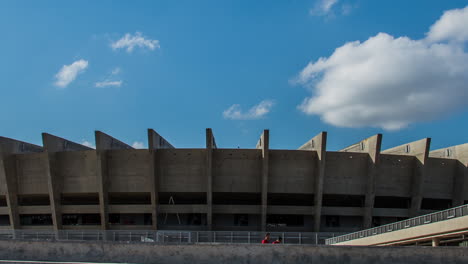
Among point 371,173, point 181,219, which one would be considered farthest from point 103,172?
point 371,173

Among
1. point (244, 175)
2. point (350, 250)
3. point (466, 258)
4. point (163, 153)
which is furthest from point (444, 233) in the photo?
point (163, 153)

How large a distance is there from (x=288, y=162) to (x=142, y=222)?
46.7ft

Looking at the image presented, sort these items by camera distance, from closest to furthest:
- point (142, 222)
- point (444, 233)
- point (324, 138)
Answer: point (444, 233), point (324, 138), point (142, 222)

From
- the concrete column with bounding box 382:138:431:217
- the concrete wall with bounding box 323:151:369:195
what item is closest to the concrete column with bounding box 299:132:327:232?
the concrete wall with bounding box 323:151:369:195

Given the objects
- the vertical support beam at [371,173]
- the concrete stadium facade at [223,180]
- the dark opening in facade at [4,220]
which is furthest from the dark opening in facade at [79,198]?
the vertical support beam at [371,173]

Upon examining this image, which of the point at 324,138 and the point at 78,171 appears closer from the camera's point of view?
the point at 324,138

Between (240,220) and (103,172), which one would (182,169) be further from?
(240,220)

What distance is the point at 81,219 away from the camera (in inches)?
1437

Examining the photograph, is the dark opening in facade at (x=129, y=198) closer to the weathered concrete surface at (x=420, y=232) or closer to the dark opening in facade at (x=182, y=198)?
the dark opening in facade at (x=182, y=198)

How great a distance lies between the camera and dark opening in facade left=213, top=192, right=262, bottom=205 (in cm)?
3478

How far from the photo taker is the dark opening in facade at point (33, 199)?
118ft

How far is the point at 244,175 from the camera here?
105 feet

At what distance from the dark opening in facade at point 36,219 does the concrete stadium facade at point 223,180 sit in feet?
7.55

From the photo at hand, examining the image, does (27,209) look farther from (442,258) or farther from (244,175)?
(442,258)
